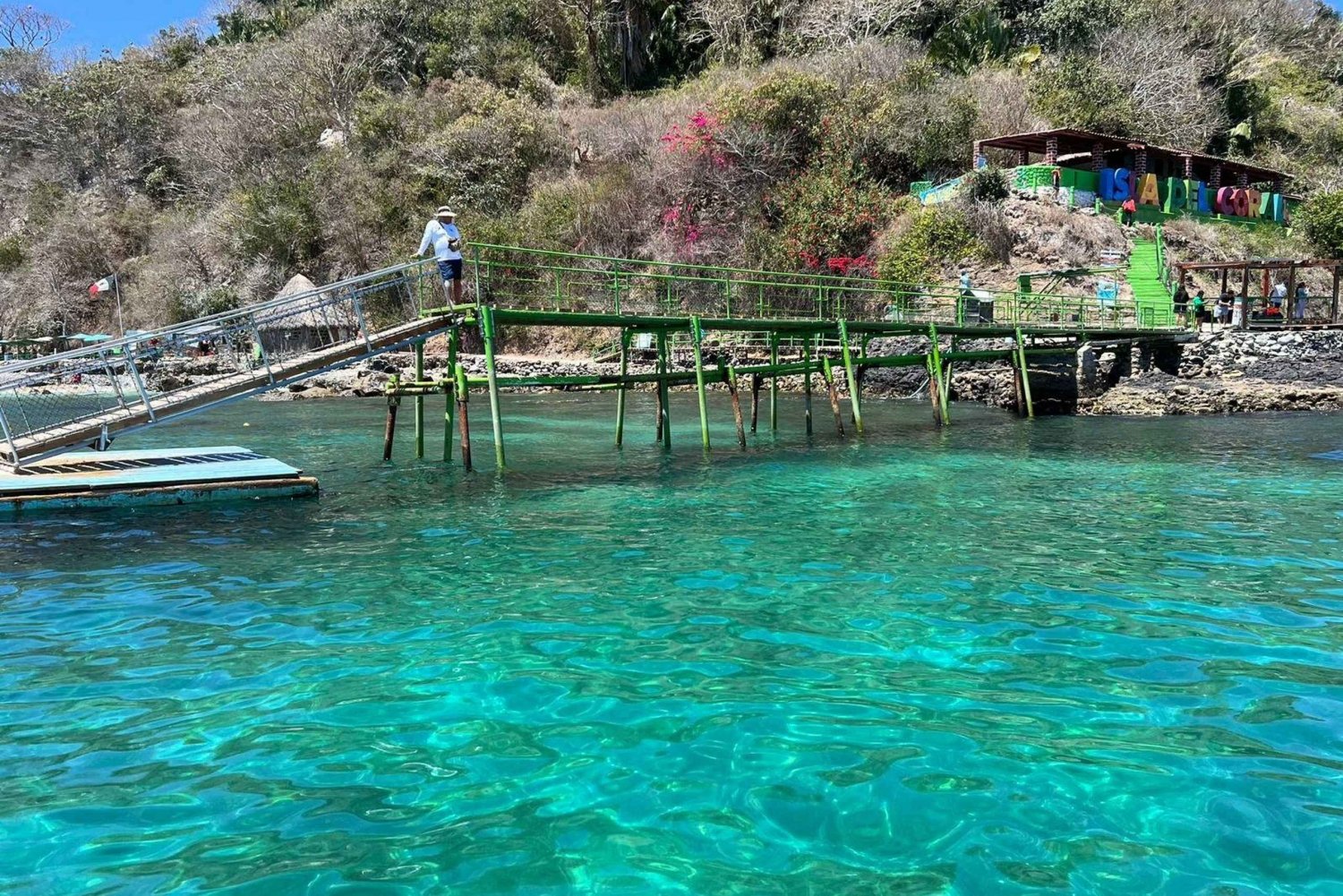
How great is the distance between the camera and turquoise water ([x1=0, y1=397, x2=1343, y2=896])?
4.11m

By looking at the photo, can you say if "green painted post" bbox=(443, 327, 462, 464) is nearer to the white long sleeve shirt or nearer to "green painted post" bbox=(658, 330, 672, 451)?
the white long sleeve shirt

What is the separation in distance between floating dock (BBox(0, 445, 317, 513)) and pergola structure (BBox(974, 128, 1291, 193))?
32288 mm

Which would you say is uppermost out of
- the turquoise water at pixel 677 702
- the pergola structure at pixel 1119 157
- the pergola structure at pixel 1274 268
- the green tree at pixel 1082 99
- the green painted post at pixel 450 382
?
the green tree at pixel 1082 99

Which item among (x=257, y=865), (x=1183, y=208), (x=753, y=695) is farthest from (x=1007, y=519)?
(x=1183, y=208)

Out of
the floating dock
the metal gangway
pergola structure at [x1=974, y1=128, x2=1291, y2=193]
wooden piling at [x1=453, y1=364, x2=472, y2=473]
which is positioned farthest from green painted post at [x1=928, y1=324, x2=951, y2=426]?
pergola structure at [x1=974, y1=128, x2=1291, y2=193]

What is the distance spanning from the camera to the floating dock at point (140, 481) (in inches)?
454

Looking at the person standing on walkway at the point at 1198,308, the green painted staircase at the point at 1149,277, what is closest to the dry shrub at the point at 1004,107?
the green painted staircase at the point at 1149,277

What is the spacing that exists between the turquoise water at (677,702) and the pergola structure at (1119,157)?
28260 millimetres

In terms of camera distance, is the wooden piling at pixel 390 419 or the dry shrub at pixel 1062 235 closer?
the wooden piling at pixel 390 419

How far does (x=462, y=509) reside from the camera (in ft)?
41.6

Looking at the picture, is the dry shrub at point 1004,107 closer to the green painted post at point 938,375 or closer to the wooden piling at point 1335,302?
the wooden piling at point 1335,302

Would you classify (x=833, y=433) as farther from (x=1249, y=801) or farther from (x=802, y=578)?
(x=1249, y=801)

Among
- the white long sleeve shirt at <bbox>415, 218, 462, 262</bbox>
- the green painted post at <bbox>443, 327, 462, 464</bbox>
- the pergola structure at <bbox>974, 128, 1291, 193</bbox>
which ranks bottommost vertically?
the green painted post at <bbox>443, 327, 462, 464</bbox>

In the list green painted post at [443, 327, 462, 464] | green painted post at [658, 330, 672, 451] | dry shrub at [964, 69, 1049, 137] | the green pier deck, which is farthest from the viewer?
dry shrub at [964, 69, 1049, 137]
